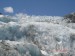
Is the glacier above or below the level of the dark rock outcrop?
below

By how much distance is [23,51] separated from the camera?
1517 centimetres

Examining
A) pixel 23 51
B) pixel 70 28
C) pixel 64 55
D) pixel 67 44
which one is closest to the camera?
pixel 23 51

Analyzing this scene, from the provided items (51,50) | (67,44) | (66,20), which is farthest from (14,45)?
(66,20)

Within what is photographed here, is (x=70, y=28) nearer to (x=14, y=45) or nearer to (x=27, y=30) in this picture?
(x=27, y=30)

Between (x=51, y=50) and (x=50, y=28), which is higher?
(x=50, y=28)

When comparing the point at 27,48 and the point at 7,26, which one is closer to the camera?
the point at 27,48

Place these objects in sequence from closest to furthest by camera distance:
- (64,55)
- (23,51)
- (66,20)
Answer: (23,51), (64,55), (66,20)

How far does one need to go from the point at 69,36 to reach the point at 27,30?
315cm

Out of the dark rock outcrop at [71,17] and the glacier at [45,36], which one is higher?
the dark rock outcrop at [71,17]

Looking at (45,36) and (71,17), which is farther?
(71,17)

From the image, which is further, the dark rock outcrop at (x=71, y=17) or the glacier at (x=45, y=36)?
the dark rock outcrop at (x=71, y=17)

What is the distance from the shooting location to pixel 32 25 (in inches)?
789

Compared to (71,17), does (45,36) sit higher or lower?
lower

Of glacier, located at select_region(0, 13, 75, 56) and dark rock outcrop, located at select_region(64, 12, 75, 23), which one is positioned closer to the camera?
glacier, located at select_region(0, 13, 75, 56)
